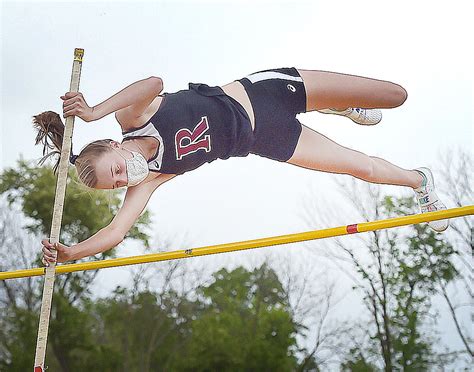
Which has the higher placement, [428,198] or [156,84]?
[156,84]

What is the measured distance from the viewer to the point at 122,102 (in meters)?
3.10

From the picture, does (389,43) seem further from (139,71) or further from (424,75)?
(139,71)

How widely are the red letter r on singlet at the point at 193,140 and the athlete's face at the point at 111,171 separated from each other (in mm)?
247

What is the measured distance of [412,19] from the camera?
4.75 meters

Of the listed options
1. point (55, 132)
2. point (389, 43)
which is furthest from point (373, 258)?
point (55, 132)

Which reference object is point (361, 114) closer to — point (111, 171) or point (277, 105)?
point (277, 105)

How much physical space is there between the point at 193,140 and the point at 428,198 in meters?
1.03

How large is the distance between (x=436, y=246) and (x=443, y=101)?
1.55m

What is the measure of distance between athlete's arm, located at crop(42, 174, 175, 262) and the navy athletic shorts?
47 centimetres

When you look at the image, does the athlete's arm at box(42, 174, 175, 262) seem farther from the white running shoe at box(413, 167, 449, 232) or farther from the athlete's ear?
the white running shoe at box(413, 167, 449, 232)

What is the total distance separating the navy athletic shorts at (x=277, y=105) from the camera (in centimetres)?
325

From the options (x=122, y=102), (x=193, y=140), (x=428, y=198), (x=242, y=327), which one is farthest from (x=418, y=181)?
(x=242, y=327)

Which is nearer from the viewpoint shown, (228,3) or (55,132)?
(55,132)

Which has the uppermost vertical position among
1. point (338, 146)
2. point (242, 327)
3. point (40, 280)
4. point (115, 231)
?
point (40, 280)
